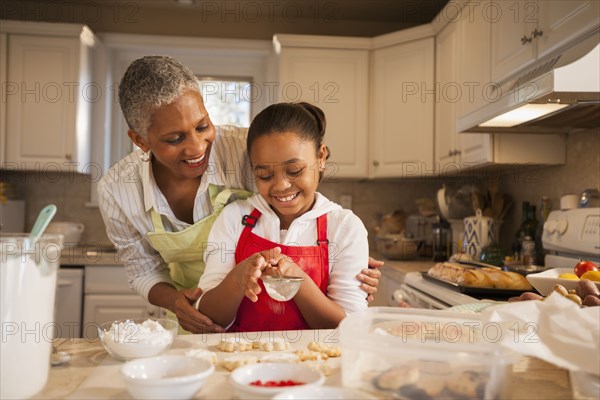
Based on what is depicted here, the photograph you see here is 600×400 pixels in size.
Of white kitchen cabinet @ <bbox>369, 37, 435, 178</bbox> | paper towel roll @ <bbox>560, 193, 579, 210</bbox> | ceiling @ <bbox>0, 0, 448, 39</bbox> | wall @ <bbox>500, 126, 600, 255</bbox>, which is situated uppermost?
ceiling @ <bbox>0, 0, 448, 39</bbox>

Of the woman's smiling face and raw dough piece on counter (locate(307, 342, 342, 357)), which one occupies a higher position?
the woman's smiling face

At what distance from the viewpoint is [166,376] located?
72 cm

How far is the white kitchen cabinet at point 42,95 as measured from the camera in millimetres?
3393

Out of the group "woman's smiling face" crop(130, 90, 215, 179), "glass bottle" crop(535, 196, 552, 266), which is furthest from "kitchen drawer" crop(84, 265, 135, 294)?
"glass bottle" crop(535, 196, 552, 266)

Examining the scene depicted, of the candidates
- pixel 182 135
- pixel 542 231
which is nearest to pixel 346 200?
pixel 542 231

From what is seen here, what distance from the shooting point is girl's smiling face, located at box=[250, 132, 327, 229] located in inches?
51.9

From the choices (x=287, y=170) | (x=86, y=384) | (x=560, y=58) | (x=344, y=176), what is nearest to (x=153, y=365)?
(x=86, y=384)

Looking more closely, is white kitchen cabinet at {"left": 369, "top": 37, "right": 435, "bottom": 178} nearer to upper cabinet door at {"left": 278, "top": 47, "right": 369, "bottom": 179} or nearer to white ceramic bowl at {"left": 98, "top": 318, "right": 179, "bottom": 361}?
upper cabinet door at {"left": 278, "top": 47, "right": 369, "bottom": 179}

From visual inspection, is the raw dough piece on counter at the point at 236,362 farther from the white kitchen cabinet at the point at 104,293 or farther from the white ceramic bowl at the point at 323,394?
the white kitchen cabinet at the point at 104,293

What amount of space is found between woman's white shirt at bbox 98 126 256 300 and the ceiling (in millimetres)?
2347

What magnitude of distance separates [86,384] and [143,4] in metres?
3.48

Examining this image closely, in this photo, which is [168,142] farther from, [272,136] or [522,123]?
[522,123]

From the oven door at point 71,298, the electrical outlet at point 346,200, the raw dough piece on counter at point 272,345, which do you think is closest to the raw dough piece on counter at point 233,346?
the raw dough piece on counter at point 272,345

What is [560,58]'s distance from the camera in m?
1.87
